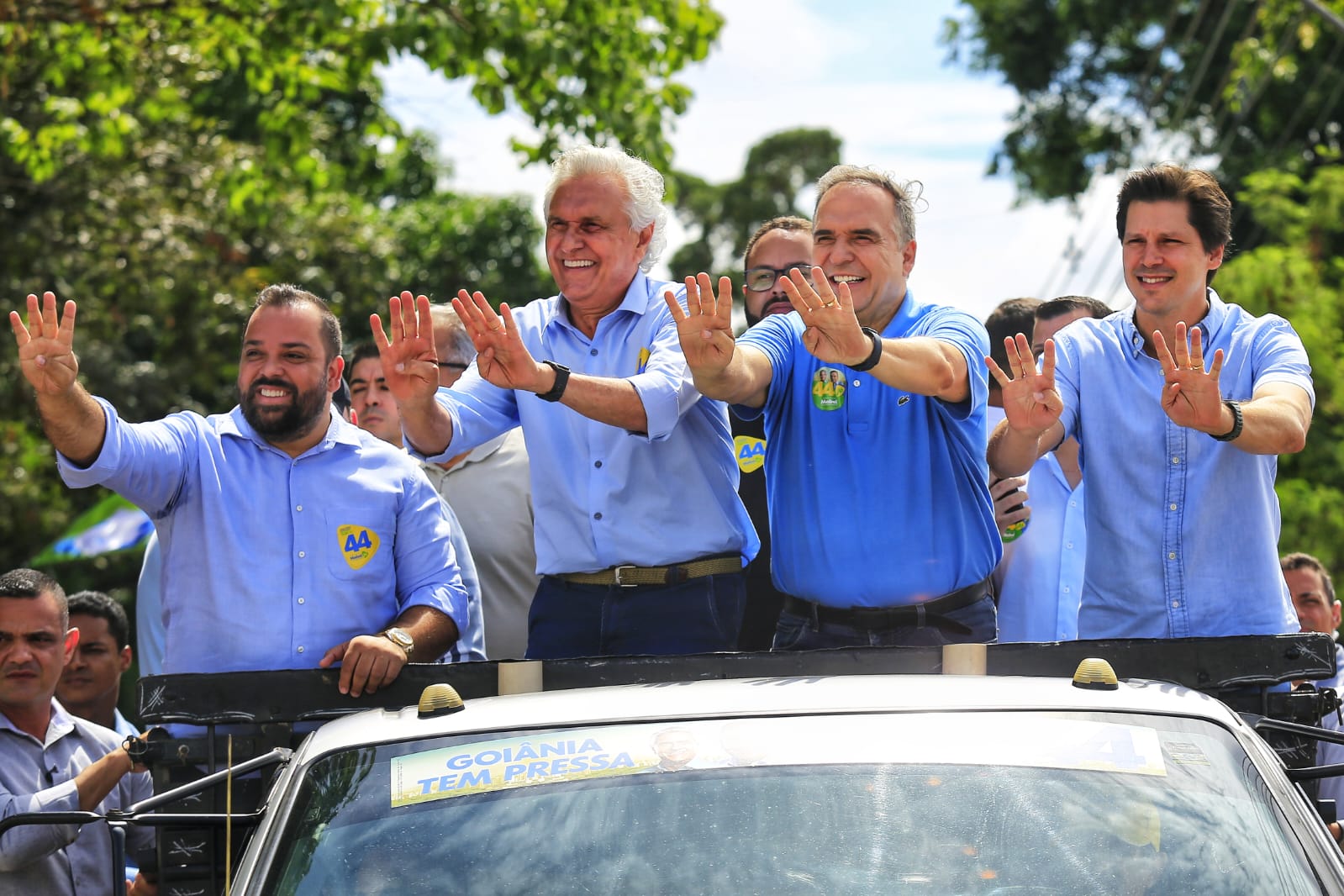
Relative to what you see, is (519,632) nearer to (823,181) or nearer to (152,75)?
(823,181)

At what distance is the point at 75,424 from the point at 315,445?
70 cm

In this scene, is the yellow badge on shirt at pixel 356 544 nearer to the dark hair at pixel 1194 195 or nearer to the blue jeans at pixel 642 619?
the blue jeans at pixel 642 619

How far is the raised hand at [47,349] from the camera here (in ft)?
13.0

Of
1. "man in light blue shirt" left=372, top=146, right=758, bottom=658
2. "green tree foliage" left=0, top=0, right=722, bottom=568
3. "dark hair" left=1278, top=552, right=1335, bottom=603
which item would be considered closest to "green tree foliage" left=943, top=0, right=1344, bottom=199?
"green tree foliage" left=0, top=0, right=722, bottom=568

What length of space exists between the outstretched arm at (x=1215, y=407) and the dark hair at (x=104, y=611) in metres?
4.50

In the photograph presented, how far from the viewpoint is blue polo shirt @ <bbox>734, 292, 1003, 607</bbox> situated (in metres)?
4.29

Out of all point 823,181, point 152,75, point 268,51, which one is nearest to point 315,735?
point 823,181

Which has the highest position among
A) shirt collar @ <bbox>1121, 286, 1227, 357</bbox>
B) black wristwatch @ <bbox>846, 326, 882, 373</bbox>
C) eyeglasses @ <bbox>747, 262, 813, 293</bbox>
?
eyeglasses @ <bbox>747, 262, 813, 293</bbox>

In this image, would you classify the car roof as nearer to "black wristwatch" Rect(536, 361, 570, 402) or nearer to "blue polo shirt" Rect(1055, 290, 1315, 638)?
"blue polo shirt" Rect(1055, 290, 1315, 638)

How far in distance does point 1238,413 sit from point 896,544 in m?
0.87

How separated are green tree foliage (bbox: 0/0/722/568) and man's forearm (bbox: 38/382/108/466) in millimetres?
6484

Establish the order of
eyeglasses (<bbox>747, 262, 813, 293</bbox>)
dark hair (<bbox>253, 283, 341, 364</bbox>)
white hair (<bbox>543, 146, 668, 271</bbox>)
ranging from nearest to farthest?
dark hair (<bbox>253, 283, 341, 364</bbox>) → white hair (<bbox>543, 146, 668, 271</bbox>) → eyeglasses (<bbox>747, 262, 813, 293</bbox>)

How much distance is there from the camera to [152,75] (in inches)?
505

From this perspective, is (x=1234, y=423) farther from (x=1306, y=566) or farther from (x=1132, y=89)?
(x=1132, y=89)
